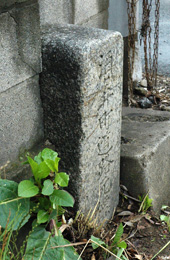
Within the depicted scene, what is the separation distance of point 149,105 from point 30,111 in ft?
9.30

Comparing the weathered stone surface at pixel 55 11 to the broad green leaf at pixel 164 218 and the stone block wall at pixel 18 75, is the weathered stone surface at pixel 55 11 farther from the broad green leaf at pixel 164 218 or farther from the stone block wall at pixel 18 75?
the broad green leaf at pixel 164 218

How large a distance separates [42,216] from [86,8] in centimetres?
193

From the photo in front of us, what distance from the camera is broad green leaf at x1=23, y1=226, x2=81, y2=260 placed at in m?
1.67

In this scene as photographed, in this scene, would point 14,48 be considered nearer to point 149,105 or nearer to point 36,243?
point 36,243

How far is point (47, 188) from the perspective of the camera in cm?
172

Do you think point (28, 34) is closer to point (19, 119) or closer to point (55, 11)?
point (19, 119)

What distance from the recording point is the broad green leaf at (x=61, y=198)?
5.65ft

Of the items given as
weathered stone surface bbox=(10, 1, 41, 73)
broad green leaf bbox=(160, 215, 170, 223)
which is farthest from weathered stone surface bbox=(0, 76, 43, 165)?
broad green leaf bbox=(160, 215, 170, 223)

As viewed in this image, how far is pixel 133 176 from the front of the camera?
2.59 meters

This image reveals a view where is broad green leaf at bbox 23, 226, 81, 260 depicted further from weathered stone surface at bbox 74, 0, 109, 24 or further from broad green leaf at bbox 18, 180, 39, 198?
weathered stone surface at bbox 74, 0, 109, 24

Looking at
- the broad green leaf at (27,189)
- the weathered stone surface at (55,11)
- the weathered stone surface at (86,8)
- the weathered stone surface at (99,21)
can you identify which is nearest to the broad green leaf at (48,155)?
the broad green leaf at (27,189)

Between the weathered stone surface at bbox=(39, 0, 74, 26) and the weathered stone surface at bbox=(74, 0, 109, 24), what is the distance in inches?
4.0

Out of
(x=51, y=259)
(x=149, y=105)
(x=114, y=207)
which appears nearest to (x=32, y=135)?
(x=51, y=259)

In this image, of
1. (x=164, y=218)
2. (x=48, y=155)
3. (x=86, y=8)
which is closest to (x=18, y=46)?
Answer: (x=48, y=155)
